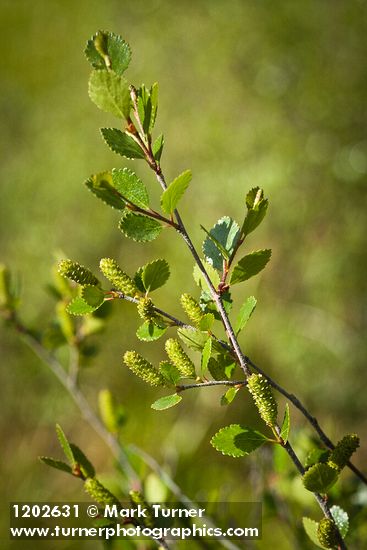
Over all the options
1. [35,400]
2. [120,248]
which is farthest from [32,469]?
[120,248]

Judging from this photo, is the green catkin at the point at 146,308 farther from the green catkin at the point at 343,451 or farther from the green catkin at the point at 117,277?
the green catkin at the point at 343,451

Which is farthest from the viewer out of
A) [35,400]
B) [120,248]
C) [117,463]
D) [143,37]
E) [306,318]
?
[143,37]

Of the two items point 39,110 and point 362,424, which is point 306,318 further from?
point 39,110

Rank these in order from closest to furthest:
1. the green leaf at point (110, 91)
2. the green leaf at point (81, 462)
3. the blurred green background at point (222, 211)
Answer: the green leaf at point (110, 91), the green leaf at point (81, 462), the blurred green background at point (222, 211)

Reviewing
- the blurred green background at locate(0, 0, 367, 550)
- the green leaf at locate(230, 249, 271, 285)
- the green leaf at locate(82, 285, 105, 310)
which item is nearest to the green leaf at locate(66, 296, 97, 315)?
the green leaf at locate(82, 285, 105, 310)

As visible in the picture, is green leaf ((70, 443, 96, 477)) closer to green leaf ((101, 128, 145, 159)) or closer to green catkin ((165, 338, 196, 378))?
green catkin ((165, 338, 196, 378))

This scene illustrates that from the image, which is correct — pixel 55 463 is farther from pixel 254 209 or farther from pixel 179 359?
pixel 254 209

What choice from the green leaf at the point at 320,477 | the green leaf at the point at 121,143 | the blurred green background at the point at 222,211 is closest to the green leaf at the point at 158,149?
the green leaf at the point at 121,143
